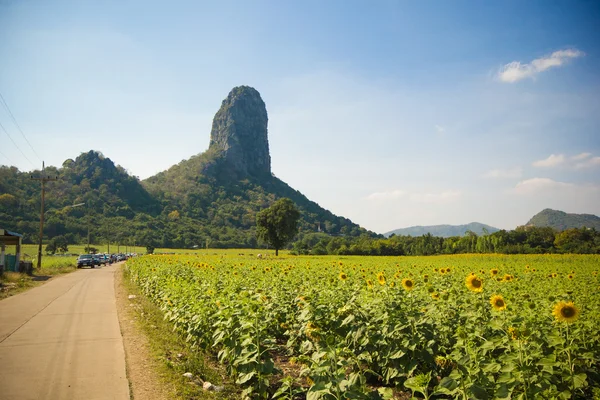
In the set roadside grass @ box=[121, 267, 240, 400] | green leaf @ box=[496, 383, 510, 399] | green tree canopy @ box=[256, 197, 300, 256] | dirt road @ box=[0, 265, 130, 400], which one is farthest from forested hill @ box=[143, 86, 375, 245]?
green leaf @ box=[496, 383, 510, 399]

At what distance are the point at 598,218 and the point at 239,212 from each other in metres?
133

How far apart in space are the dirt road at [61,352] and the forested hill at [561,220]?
162m

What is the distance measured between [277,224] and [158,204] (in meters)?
75.0

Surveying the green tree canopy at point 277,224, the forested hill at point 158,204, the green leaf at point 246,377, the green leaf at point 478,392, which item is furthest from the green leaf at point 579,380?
the forested hill at point 158,204

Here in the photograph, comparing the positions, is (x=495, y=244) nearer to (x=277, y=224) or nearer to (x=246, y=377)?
(x=277, y=224)

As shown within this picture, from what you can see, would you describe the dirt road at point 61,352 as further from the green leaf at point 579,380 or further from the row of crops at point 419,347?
the green leaf at point 579,380

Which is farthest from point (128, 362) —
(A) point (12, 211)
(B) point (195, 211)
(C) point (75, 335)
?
(B) point (195, 211)

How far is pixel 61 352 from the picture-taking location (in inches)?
285

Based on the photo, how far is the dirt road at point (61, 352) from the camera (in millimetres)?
5418

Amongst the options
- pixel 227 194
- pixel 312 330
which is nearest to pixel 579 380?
pixel 312 330

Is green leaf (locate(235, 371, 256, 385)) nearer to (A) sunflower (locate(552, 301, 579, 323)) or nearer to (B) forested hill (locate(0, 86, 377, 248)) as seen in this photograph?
(A) sunflower (locate(552, 301, 579, 323))

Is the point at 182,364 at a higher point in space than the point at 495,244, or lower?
lower

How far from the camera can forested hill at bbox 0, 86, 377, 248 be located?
70.7 meters

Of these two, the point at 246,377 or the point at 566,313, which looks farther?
the point at 246,377
